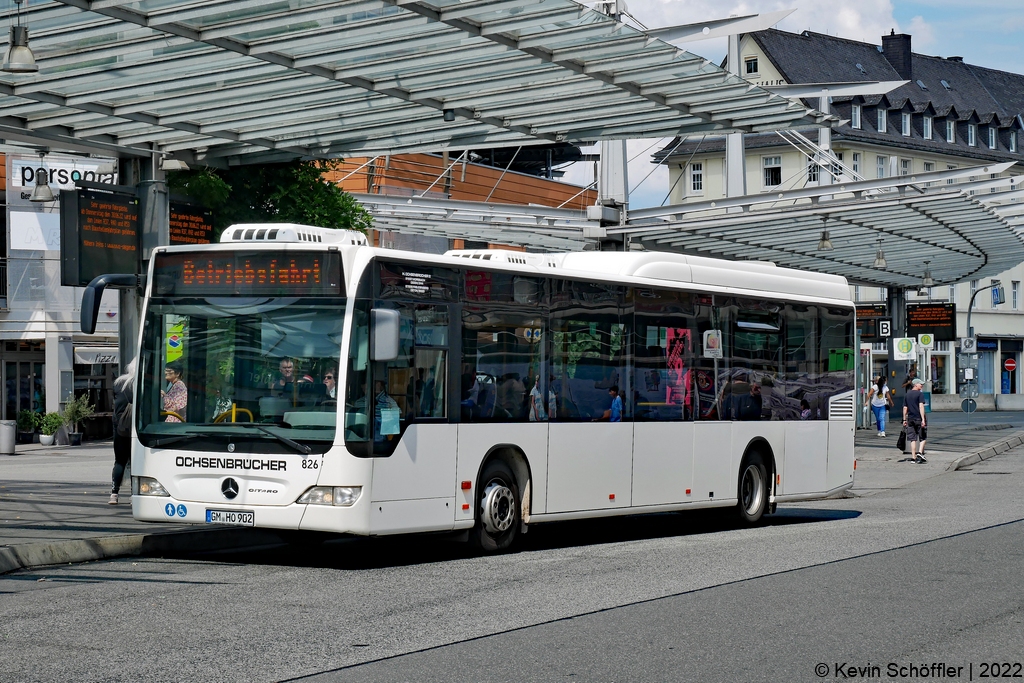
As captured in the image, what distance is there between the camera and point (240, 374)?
1177 centimetres

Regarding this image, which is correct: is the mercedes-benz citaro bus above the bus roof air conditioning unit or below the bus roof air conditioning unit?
below

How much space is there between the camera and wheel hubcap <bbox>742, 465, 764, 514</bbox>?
16.4 meters

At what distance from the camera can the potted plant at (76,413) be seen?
37.0 m

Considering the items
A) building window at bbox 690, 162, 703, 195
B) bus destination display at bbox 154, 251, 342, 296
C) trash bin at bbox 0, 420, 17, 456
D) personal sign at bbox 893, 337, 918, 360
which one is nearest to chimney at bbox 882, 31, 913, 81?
building window at bbox 690, 162, 703, 195

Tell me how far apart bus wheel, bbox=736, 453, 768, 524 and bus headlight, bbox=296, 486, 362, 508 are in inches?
242

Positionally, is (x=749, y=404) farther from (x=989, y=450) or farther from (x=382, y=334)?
(x=989, y=450)

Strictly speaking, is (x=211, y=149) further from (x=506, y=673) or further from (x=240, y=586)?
(x=506, y=673)

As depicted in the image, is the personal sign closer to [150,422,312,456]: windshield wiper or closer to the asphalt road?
the asphalt road

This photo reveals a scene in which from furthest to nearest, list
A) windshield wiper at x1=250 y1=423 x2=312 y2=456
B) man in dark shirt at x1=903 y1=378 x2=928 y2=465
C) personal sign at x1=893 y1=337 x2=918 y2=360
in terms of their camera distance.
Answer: personal sign at x1=893 y1=337 x2=918 y2=360, man in dark shirt at x1=903 y1=378 x2=928 y2=465, windshield wiper at x1=250 y1=423 x2=312 y2=456

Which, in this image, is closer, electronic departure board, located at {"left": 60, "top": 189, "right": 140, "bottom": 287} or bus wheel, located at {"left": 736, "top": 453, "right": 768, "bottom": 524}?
electronic departure board, located at {"left": 60, "top": 189, "right": 140, "bottom": 287}

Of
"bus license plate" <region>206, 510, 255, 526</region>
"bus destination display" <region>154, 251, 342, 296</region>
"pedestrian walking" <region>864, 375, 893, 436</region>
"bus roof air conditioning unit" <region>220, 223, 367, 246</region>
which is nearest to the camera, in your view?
"bus license plate" <region>206, 510, 255, 526</region>

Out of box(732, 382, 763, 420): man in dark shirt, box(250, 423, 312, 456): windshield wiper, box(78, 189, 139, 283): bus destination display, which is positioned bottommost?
box(250, 423, 312, 456): windshield wiper

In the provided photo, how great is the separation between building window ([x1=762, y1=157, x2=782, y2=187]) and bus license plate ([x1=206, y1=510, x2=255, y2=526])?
240 feet

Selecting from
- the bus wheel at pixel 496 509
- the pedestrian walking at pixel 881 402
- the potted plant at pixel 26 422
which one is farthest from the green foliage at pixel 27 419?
the bus wheel at pixel 496 509
